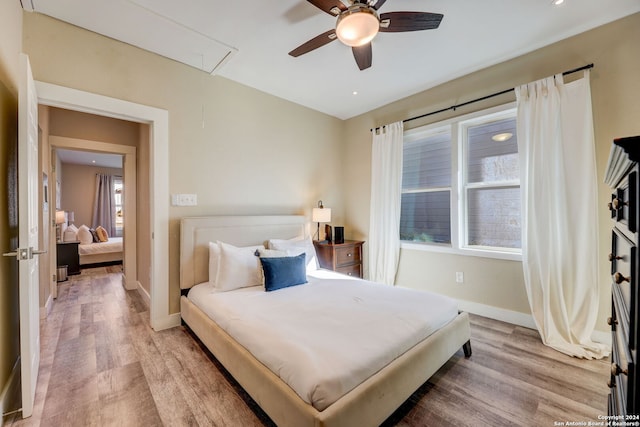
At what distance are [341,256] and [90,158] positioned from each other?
743 centimetres

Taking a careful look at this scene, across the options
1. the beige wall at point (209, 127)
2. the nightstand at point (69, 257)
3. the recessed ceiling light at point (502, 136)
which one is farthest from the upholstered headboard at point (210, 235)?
the nightstand at point (69, 257)

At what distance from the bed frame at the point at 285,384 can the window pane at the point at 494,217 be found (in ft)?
4.28

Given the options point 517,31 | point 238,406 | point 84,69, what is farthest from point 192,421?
point 517,31

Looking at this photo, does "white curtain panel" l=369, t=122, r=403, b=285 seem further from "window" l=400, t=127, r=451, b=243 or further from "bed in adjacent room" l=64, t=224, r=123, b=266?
"bed in adjacent room" l=64, t=224, r=123, b=266

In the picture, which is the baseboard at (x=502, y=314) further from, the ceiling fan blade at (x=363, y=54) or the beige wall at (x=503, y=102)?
the ceiling fan blade at (x=363, y=54)

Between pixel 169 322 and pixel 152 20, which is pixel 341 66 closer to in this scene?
pixel 152 20

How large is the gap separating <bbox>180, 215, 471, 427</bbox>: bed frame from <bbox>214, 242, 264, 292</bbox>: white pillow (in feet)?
1.06

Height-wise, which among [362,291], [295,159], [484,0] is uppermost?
[484,0]

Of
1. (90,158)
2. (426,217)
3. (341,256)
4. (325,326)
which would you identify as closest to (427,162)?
(426,217)

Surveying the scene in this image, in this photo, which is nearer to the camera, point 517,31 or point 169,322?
point 517,31

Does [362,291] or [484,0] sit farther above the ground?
[484,0]

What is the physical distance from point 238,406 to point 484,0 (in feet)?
10.9

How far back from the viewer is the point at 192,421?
61.5 inches

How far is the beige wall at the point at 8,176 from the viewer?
1662mm
